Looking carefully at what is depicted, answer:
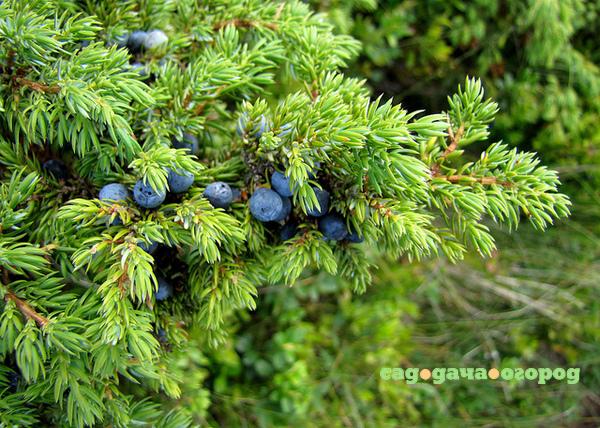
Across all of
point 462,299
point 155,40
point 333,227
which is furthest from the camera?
point 462,299

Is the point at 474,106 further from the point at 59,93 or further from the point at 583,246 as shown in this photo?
the point at 583,246

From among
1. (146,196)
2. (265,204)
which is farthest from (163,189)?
(265,204)

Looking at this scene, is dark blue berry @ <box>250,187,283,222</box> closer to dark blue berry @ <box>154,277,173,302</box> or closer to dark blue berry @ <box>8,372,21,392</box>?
dark blue berry @ <box>154,277,173,302</box>

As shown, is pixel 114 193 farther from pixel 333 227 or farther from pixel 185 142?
pixel 333 227

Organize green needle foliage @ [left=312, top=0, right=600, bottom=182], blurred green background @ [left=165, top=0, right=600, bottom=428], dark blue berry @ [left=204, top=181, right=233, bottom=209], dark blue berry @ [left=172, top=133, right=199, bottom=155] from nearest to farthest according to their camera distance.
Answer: dark blue berry @ [left=204, top=181, right=233, bottom=209], dark blue berry @ [left=172, top=133, right=199, bottom=155], blurred green background @ [left=165, top=0, right=600, bottom=428], green needle foliage @ [left=312, top=0, right=600, bottom=182]

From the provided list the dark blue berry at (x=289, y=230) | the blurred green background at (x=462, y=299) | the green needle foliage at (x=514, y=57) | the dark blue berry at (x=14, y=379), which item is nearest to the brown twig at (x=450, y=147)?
the dark blue berry at (x=289, y=230)

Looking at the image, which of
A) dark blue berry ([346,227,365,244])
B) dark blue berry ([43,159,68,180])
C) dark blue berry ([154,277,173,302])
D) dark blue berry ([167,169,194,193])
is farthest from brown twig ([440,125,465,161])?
dark blue berry ([43,159,68,180])

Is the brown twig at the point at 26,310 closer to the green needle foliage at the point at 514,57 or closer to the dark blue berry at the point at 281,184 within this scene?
the dark blue berry at the point at 281,184
